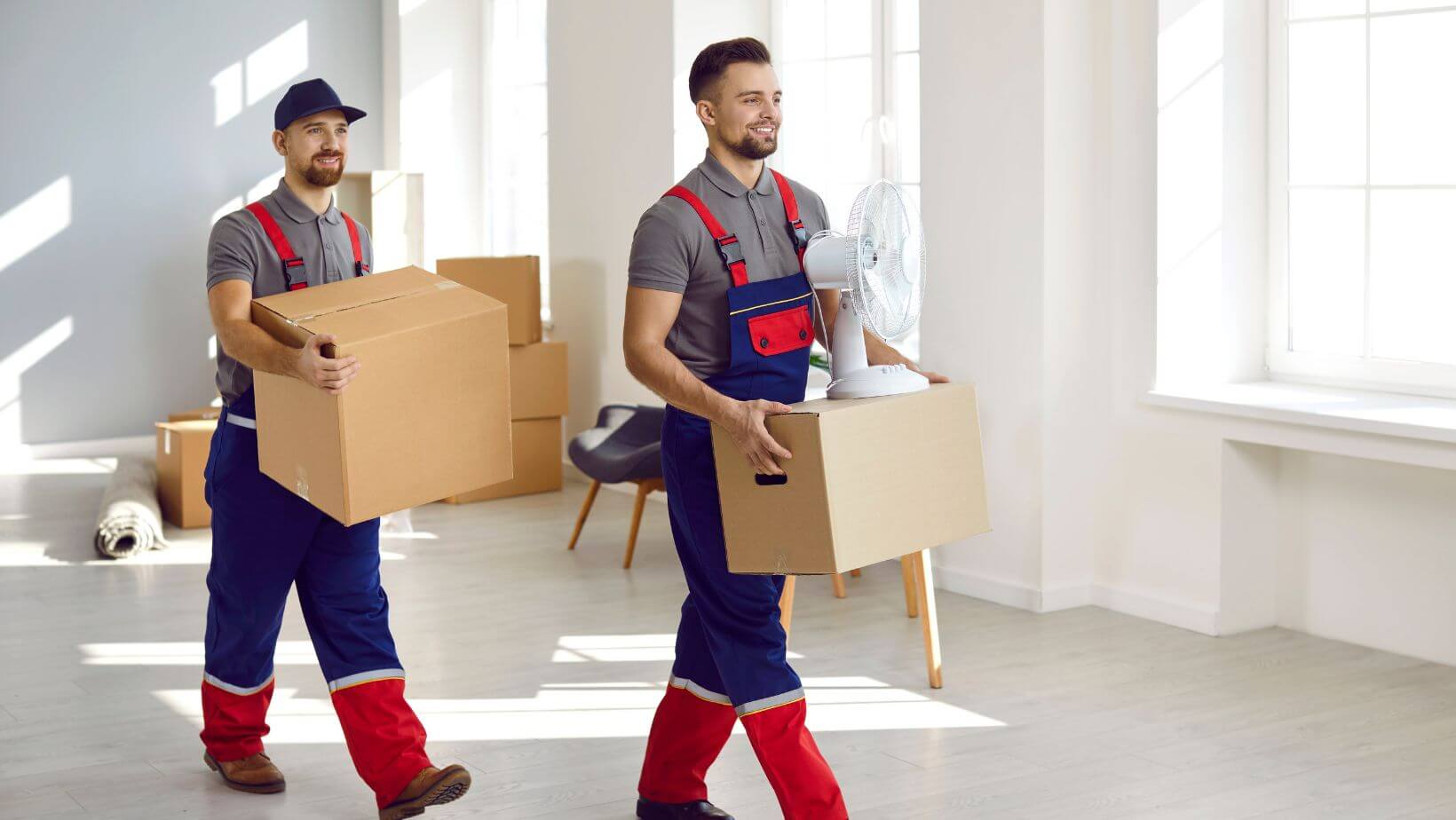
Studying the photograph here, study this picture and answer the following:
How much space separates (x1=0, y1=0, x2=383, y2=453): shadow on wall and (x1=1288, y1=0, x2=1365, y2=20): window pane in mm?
6103

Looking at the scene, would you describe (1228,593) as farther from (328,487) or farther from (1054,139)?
(328,487)

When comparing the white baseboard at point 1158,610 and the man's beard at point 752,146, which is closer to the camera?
the man's beard at point 752,146

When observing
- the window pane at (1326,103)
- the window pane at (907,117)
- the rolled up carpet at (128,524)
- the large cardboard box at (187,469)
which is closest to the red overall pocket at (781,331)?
the window pane at (1326,103)

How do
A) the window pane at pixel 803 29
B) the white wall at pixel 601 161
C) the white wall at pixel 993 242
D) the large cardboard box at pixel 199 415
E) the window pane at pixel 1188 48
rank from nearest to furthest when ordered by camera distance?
the window pane at pixel 1188 48, the white wall at pixel 993 242, the window pane at pixel 803 29, the white wall at pixel 601 161, the large cardboard box at pixel 199 415

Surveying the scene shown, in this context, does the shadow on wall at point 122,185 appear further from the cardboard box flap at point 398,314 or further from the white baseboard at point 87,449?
the cardboard box flap at point 398,314

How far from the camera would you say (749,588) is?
288 centimetres

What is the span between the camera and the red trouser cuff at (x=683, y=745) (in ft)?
10.3

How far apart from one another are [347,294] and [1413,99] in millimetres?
3076

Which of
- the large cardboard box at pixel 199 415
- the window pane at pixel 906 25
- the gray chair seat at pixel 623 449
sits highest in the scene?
the window pane at pixel 906 25

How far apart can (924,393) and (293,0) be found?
293 inches

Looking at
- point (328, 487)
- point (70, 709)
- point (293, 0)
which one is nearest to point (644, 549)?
point (70, 709)

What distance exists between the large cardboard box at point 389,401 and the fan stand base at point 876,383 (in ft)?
2.35

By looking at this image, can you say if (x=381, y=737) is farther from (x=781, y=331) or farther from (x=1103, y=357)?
(x=1103, y=357)

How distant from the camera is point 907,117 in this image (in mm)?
6012
